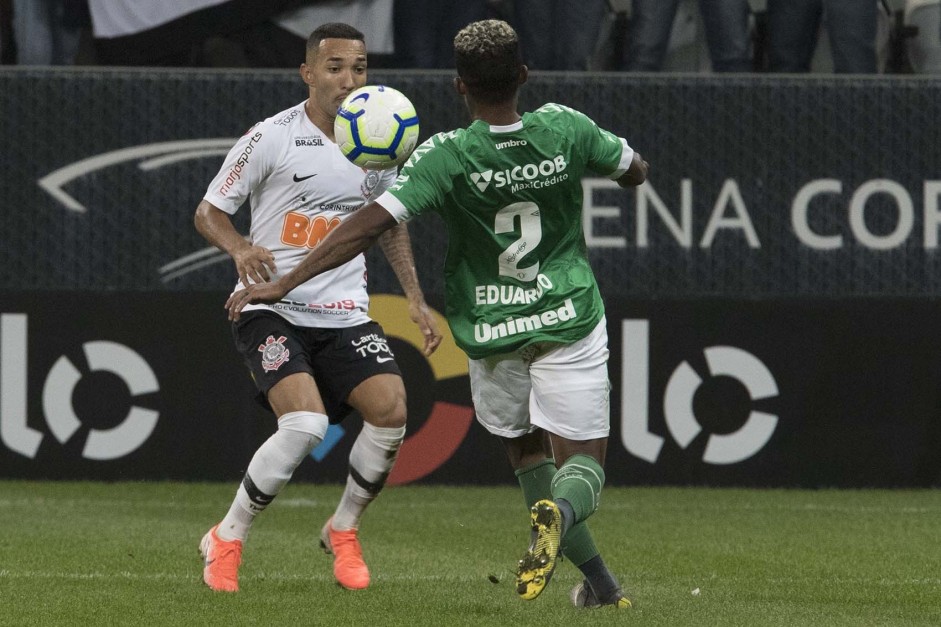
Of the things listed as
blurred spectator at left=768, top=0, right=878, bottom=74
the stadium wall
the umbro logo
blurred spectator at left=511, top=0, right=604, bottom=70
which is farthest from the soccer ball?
blurred spectator at left=768, top=0, right=878, bottom=74

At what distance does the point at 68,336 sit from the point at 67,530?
6.95ft

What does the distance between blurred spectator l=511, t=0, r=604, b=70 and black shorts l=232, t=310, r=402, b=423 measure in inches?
168

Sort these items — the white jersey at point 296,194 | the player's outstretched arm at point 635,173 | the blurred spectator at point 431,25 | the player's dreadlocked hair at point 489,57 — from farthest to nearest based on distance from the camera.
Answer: the blurred spectator at point 431,25
the white jersey at point 296,194
the player's outstretched arm at point 635,173
the player's dreadlocked hair at point 489,57

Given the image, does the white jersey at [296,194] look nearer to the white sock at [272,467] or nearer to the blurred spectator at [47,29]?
Result: the white sock at [272,467]

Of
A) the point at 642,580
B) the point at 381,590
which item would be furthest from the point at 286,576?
the point at 642,580

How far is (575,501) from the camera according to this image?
528 centimetres

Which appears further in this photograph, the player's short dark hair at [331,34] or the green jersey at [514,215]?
the player's short dark hair at [331,34]

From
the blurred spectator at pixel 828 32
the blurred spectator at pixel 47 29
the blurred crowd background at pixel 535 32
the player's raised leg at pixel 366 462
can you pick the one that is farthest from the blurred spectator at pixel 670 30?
the player's raised leg at pixel 366 462

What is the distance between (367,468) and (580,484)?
144cm

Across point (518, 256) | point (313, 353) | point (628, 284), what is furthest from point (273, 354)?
point (628, 284)

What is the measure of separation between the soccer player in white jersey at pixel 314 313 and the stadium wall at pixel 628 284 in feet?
11.4

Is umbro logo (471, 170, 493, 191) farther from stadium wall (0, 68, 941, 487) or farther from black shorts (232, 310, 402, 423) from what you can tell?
stadium wall (0, 68, 941, 487)

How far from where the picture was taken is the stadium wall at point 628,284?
10008 mm

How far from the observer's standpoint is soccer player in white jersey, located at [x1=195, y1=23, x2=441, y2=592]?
20.6ft
